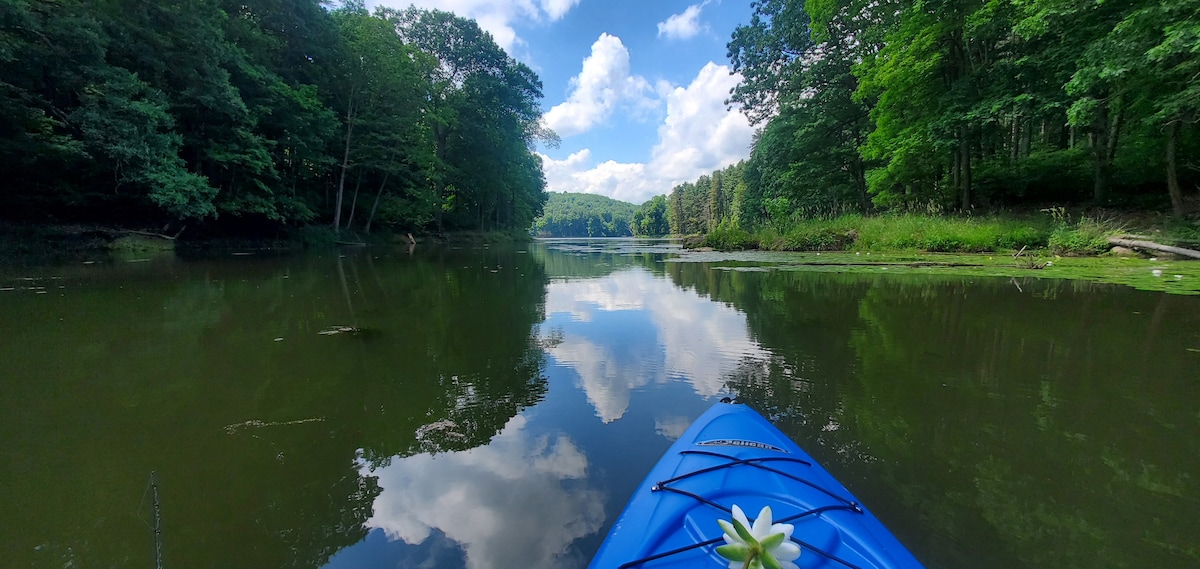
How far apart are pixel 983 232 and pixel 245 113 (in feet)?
70.1

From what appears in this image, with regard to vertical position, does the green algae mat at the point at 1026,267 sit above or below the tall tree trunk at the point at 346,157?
below

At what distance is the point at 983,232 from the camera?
11758 millimetres

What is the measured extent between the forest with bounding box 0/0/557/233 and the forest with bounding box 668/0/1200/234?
1659cm

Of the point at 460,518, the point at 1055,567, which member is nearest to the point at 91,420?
the point at 460,518

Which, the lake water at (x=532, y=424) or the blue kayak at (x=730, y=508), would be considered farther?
the lake water at (x=532, y=424)

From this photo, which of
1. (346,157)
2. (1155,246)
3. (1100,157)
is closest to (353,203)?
(346,157)

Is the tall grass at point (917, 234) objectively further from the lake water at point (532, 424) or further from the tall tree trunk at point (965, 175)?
the lake water at point (532, 424)

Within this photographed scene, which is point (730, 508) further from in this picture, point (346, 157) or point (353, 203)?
point (353, 203)

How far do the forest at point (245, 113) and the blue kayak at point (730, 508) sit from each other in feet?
46.3

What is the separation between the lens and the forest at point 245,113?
1016 centimetres

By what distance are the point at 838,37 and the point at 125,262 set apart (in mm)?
22828

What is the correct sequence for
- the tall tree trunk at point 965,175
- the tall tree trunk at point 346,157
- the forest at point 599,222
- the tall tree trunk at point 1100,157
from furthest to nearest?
the forest at point 599,222 → the tall tree trunk at point 346,157 → the tall tree trunk at point 965,175 → the tall tree trunk at point 1100,157

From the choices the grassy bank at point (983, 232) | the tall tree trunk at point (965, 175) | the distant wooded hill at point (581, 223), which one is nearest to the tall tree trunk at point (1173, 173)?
the grassy bank at point (983, 232)

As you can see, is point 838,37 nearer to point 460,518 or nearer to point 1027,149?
point 1027,149
